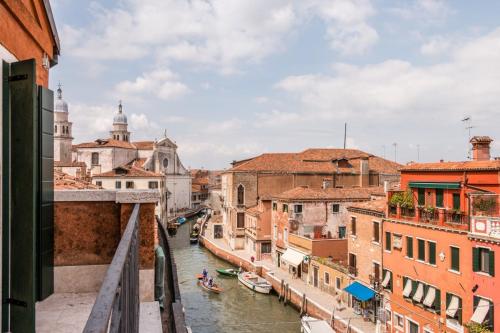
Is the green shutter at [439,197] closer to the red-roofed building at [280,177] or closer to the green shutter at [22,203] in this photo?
the green shutter at [22,203]

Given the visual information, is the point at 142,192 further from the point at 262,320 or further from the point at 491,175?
the point at 262,320

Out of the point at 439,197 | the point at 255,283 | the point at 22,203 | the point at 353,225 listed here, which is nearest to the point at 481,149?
the point at 439,197

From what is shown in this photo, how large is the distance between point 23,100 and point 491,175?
1442 cm

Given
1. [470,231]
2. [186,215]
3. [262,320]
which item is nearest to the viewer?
[470,231]

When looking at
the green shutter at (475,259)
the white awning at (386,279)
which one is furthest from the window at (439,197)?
the white awning at (386,279)

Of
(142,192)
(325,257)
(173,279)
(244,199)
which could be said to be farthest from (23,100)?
(244,199)

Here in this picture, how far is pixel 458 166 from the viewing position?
604 inches

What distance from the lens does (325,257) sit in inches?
973

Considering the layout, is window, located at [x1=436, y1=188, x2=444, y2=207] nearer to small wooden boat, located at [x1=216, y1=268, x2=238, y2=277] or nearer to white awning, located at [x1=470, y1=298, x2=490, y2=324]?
white awning, located at [x1=470, y1=298, x2=490, y2=324]

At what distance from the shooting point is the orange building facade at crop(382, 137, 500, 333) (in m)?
13.5

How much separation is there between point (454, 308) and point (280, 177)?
23299 millimetres

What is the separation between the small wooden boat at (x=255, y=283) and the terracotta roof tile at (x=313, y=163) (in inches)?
465

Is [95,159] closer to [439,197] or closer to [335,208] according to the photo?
[335,208]

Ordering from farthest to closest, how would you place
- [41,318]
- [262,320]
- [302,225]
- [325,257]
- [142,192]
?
1. [302,225]
2. [325,257]
3. [262,320]
4. [142,192]
5. [41,318]
